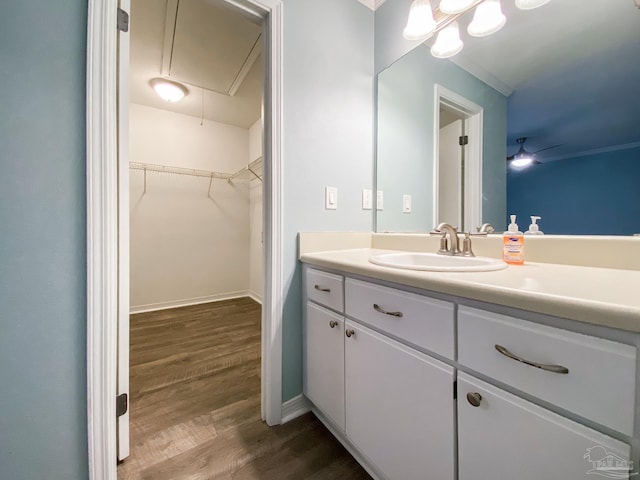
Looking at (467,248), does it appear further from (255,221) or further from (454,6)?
(255,221)

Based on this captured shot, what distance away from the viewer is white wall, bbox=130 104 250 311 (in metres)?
2.84

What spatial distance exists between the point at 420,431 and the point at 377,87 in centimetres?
171

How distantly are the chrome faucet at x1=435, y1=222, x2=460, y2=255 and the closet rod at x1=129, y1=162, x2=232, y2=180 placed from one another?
2.94 metres

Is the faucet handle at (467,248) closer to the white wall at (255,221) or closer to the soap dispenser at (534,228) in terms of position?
the soap dispenser at (534,228)

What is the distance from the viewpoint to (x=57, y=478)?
0.84 meters

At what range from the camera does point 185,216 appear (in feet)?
10.2

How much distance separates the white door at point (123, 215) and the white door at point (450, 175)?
1.46 meters

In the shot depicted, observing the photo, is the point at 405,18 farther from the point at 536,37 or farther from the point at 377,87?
the point at 536,37

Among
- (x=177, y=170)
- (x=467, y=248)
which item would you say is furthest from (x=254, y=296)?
(x=467, y=248)

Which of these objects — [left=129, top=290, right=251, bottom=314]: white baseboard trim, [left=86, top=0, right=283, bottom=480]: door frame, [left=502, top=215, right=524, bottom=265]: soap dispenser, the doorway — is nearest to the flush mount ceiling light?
the doorway

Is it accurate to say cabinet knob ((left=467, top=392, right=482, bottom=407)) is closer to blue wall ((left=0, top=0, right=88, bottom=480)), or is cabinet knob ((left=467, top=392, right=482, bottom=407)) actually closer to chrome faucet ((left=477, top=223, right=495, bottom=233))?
chrome faucet ((left=477, top=223, right=495, bottom=233))

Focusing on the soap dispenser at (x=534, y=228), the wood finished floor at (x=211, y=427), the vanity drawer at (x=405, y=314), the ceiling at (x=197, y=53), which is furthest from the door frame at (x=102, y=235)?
the soap dispenser at (x=534, y=228)

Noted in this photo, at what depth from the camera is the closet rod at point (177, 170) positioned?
2.76 metres
